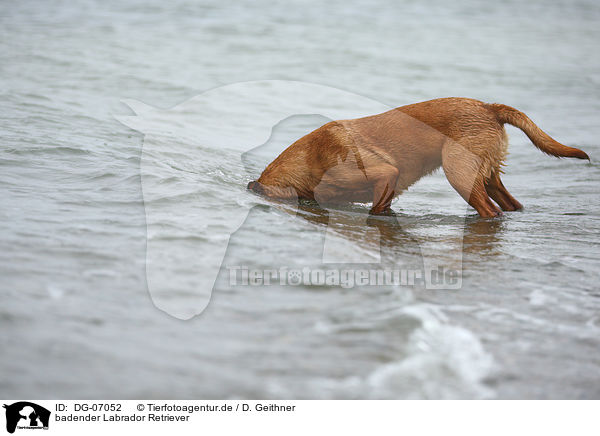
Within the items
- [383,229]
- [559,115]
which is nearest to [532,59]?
[559,115]

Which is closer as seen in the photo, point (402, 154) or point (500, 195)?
point (402, 154)

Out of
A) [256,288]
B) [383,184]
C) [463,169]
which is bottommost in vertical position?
[256,288]

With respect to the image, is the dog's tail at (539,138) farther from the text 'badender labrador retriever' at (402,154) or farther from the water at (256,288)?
the water at (256,288)

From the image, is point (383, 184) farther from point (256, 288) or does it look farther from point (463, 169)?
point (256, 288)

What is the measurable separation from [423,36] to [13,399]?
21.6 meters
